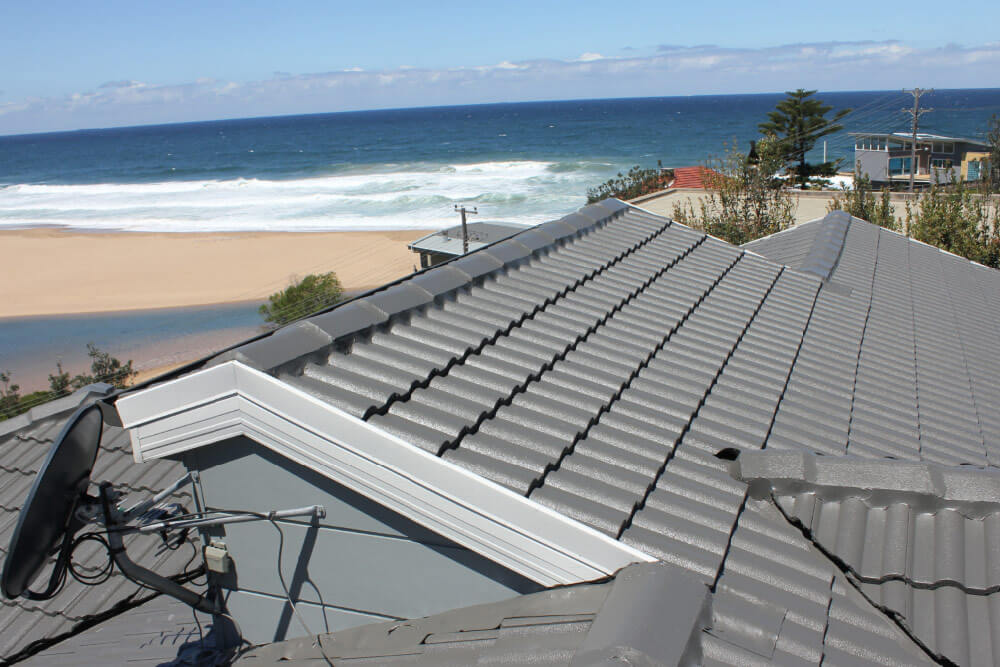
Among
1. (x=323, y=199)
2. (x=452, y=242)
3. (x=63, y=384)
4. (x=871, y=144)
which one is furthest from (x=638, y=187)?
(x=63, y=384)

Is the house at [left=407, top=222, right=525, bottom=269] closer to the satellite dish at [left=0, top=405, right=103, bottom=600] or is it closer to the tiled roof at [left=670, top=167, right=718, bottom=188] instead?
the tiled roof at [left=670, top=167, right=718, bottom=188]

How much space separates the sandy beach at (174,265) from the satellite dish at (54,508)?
25658mm

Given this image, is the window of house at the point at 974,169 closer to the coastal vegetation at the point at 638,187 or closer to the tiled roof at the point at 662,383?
the coastal vegetation at the point at 638,187

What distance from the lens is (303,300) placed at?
21172 mm

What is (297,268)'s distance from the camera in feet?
111

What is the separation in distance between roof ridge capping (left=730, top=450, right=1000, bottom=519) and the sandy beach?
2594 centimetres

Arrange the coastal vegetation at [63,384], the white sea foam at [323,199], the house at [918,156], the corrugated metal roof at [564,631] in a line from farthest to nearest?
the house at [918,156]
the white sea foam at [323,199]
the coastal vegetation at [63,384]
the corrugated metal roof at [564,631]

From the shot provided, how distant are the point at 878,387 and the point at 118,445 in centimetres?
614

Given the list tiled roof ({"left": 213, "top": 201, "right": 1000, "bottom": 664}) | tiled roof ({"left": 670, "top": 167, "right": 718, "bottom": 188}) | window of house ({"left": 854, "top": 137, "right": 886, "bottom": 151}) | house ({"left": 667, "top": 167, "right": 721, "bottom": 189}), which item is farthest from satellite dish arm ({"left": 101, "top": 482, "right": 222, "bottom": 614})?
window of house ({"left": 854, "top": 137, "right": 886, "bottom": 151})

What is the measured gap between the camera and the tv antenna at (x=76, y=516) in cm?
292

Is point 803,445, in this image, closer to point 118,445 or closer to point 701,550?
point 701,550

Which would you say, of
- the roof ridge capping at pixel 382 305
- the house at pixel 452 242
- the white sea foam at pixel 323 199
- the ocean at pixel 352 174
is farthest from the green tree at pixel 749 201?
the white sea foam at pixel 323 199

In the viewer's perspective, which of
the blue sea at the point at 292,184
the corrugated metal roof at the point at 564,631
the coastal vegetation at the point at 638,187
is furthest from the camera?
the coastal vegetation at the point at 638,187

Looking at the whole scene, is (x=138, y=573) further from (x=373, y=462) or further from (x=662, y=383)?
(x=662, y=383)
